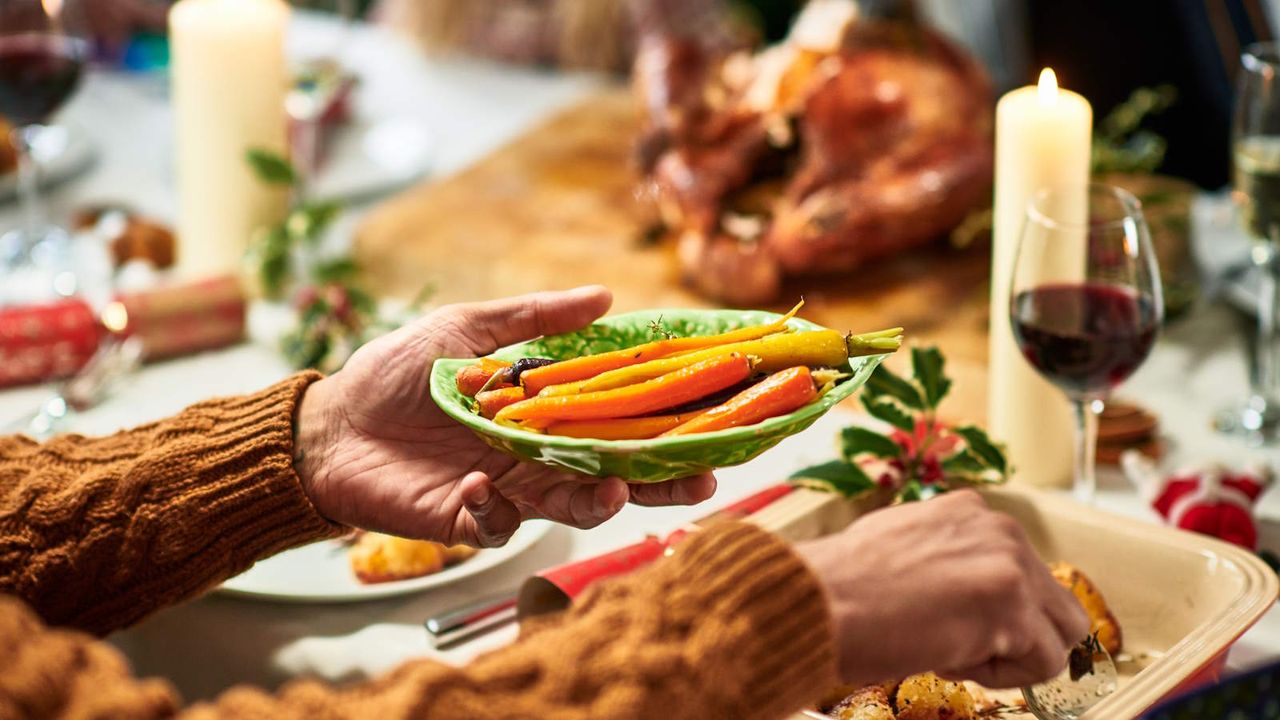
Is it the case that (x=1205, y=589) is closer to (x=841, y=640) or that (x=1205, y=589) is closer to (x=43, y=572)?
(x=841, y=640)

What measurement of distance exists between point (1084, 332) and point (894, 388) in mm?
162

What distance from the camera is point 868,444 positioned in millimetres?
1112

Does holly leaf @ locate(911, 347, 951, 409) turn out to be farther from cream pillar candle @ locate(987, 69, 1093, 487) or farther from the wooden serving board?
the wooden serving board

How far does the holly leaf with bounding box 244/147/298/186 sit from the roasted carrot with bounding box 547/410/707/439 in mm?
1120

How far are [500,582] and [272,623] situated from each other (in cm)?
19

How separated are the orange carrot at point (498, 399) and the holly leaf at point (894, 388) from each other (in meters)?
0.37

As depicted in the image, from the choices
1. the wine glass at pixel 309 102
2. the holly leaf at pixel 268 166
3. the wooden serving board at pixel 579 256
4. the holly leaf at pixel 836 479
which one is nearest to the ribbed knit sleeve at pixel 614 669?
the holly leaf at pixel 836 479

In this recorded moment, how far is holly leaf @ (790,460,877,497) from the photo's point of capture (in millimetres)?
1076

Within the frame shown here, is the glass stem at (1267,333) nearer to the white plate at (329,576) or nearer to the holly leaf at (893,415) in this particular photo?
the holly leaf at (893,415)

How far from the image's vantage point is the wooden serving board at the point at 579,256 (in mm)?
1708

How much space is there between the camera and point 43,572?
1.00m

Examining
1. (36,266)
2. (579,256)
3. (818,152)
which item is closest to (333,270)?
(579,256)

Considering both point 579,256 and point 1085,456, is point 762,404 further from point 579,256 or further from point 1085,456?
point 579,256

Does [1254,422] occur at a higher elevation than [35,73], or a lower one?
lower
